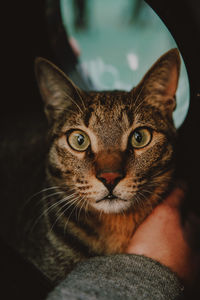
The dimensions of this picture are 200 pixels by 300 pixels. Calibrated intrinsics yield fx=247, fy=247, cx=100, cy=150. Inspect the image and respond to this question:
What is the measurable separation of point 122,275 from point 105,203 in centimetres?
20

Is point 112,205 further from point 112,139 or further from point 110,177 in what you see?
point 112,139

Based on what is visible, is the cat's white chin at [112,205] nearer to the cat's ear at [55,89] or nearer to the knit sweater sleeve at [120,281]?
the knit sweater sleeve at [120,281]

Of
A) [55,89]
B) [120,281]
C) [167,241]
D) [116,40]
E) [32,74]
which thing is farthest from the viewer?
[32,74]

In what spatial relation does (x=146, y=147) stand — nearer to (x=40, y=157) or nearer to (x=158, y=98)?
(x=158, y=98)

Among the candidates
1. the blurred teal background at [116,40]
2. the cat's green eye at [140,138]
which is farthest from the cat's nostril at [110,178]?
the blurred teal background at [116,40]

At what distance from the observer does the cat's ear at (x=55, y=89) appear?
2.88ft

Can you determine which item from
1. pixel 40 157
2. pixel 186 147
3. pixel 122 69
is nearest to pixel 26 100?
pixel 40 157

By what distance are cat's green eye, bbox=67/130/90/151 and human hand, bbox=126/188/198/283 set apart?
13.6 inches

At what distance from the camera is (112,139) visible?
2.55 ft

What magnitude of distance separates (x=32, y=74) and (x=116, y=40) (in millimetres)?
510

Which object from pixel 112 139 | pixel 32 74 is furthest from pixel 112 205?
pixel 32 74


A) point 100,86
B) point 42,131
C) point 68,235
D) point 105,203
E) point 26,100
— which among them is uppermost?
point 100,86

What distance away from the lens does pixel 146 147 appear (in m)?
0.81

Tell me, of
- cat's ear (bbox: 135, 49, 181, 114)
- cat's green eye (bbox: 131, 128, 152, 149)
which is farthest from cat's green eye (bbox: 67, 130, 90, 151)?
cat's ear (bbox: 135, 49, 181, 114)
